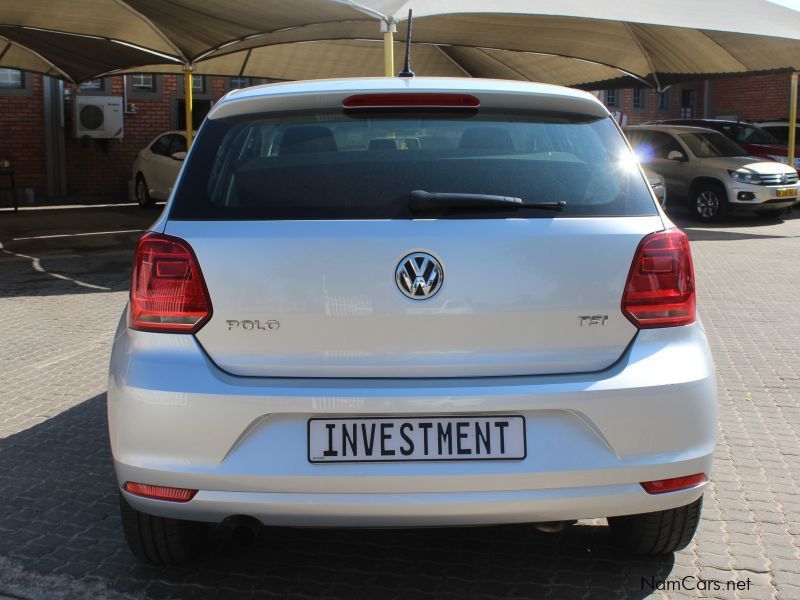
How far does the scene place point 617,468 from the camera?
283cm

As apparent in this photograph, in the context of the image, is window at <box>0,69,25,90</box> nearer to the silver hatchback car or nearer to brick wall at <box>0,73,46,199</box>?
brick wall at <box>0,73,46,199</box>

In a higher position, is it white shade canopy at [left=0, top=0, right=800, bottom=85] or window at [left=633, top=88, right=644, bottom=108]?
white shade canopy at [left=0, top=0, right=800, bottom=85]

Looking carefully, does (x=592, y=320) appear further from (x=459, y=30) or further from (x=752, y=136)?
(x=752, y=136)

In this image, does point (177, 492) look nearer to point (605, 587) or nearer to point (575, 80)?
point (605, 587)

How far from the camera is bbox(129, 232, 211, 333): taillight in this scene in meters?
2.89

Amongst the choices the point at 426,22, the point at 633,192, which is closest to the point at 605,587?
the point at 633,192

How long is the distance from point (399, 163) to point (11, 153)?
66.8 feet

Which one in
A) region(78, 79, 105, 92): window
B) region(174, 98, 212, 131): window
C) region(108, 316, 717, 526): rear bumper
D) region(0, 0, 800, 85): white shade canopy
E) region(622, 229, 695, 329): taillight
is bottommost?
region(108, 316, 717, 526): rear bumper

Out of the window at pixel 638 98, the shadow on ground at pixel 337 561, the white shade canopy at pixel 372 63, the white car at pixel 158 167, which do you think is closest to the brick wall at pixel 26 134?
the white car at pixel 158 167

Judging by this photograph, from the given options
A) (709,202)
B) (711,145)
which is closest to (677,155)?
(711,145)

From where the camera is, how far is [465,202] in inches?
114

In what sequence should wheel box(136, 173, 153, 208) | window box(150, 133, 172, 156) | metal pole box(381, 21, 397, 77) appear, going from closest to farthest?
metal pole box(381, 21, 397, 77)
window box(150, 133, 172, 156)
wheel box(136, 173, 153, 208)

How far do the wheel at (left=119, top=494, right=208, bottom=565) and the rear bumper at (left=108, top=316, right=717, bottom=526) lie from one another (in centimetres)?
38

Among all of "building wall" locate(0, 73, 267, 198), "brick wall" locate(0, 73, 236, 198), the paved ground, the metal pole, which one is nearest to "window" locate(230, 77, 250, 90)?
"building wall" locate(0, 73, 267, 198)
